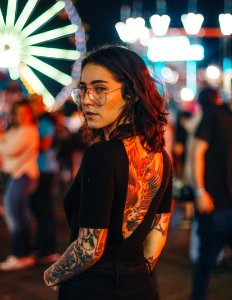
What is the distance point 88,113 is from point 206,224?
1.99 metres

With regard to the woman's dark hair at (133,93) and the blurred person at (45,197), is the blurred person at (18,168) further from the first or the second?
the woman's dark hair at (133,93)

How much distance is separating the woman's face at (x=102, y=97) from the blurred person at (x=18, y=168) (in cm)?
363

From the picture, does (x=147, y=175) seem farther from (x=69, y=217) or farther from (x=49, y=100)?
(x=49, y=100)

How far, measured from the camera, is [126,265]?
214cm

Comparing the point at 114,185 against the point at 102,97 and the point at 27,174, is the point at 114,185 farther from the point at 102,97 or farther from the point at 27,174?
the point at 27,174

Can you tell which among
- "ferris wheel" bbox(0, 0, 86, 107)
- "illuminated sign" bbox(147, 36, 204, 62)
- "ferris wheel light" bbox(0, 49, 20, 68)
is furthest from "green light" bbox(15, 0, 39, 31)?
"illuminated sign" bbox(147, 36, 204, 62)

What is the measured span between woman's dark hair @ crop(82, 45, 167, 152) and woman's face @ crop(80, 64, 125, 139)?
0.02 metres

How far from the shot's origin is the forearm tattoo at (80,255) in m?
2.04

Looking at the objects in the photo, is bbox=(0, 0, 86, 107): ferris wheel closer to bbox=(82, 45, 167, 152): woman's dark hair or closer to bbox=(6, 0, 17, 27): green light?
bbox=(6, 0, 17, 27): green light

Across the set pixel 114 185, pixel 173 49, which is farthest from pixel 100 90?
pixel 173 49

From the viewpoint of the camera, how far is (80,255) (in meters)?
2.10

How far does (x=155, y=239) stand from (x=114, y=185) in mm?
526

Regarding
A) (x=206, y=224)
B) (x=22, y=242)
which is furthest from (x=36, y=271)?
(x=206, y=224)

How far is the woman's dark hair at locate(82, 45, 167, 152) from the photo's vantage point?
2180 mm
